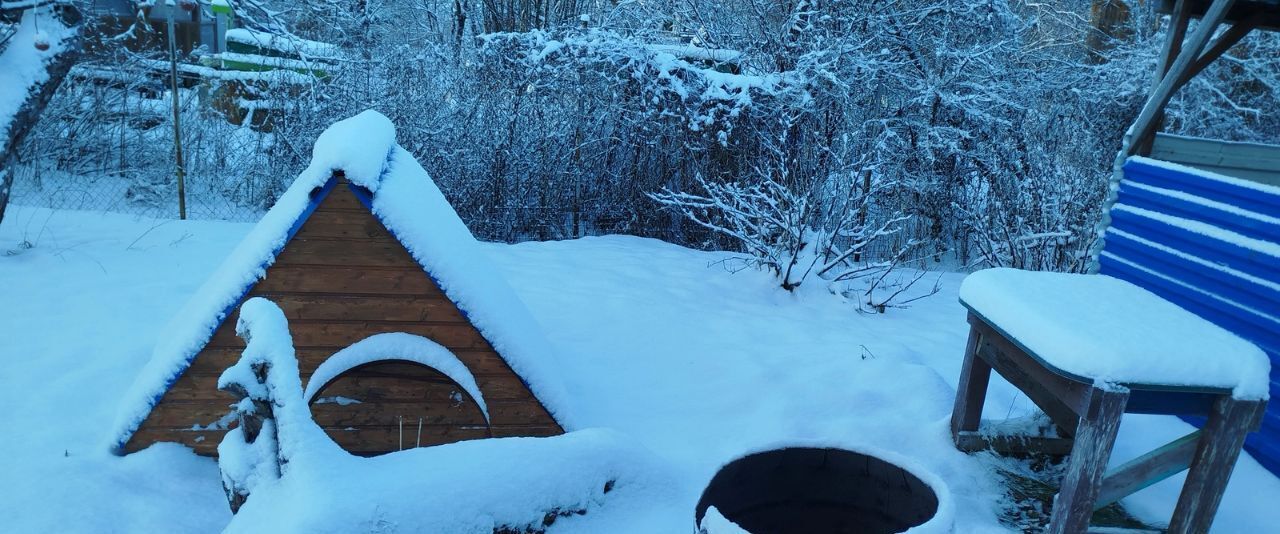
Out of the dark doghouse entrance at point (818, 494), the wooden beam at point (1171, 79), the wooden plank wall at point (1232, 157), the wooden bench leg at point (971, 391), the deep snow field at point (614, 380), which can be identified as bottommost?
the deep snow field at point (614, 380)

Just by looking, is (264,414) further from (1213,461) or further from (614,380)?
(1213,461)

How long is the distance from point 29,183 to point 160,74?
234 centimetres

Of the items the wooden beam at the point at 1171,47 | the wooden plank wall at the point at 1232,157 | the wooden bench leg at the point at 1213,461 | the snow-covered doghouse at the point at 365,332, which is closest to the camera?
the wooden bench leg at the point at 1213,461

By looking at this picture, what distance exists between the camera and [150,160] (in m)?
9.27

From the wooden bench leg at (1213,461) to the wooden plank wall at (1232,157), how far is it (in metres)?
2.40

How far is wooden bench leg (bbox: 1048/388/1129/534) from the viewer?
7.79ft

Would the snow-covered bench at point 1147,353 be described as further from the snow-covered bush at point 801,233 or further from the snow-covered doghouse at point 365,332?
the snow-covered bush at point 801,233

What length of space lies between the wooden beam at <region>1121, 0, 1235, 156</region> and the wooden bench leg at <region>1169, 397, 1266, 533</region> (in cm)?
248

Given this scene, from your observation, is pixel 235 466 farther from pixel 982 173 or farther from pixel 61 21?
pixel 982 173

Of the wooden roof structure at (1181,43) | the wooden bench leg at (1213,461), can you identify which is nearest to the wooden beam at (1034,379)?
the wooden bench leg at (1213,461)

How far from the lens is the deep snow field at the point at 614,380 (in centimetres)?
278

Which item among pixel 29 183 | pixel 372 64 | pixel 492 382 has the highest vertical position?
pixel 372 64

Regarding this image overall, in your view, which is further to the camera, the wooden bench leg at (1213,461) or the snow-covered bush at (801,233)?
the snow-covered bush at (801,233)

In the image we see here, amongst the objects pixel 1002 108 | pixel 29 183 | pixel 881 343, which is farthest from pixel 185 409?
pixel 1002 108
